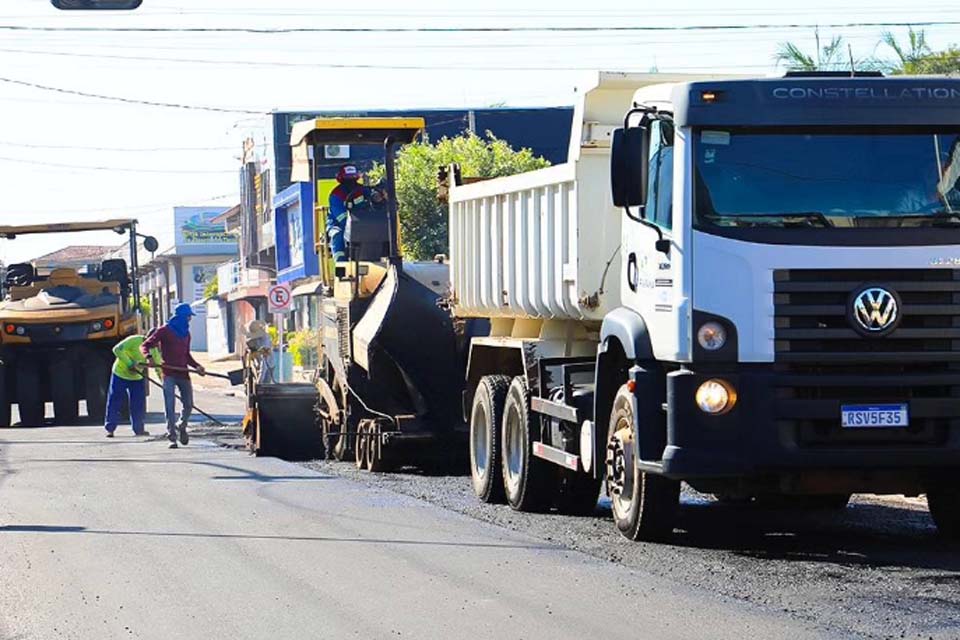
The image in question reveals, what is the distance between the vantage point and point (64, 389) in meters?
27.9

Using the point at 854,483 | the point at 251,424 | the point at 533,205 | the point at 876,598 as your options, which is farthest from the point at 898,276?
the point at 251,424

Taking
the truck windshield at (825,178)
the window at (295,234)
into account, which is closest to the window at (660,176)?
the truck windshield at (825,178)

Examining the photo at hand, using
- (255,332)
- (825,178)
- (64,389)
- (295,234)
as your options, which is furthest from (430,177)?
(825,178)

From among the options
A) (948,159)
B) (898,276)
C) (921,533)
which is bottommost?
(921,533)

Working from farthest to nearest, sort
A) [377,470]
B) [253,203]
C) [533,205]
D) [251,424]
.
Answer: [253,203] < [251,424] < [377,470] < [533,205]

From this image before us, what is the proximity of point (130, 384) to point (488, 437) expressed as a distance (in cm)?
1067

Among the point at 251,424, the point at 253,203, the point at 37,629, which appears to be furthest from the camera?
the point at 253,203

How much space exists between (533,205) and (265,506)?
3123 mm

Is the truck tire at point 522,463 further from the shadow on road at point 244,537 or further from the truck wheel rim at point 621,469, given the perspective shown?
the shadow on road at point 244,537

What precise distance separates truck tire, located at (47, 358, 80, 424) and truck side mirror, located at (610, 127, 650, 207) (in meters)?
19.0

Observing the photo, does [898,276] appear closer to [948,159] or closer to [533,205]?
[948,159]

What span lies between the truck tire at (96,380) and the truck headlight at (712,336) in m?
19.5

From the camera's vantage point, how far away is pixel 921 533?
38.3 feet

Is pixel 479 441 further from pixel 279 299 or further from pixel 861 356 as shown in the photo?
pixel 279 299
